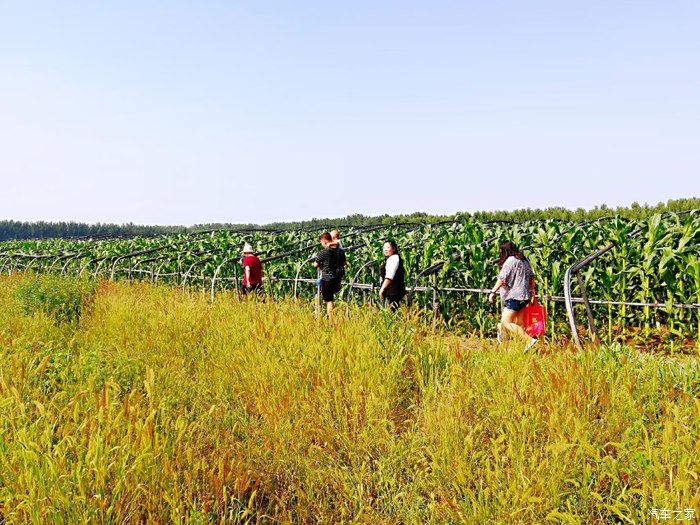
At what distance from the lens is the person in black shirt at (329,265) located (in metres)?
10.9

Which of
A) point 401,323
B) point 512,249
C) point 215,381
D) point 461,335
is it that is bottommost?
point 461,335

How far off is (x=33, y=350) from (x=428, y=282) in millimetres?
8192

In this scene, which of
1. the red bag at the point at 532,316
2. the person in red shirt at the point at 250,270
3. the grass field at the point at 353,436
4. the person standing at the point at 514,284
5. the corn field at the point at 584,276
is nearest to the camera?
the grass field at the point at 353,436

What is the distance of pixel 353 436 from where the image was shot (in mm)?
3887

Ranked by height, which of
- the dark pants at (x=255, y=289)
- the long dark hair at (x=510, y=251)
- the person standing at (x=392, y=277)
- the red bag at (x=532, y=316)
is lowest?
the red bag at (x=532, y=316)

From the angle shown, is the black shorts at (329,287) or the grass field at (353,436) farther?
the black shorts at (329,287)

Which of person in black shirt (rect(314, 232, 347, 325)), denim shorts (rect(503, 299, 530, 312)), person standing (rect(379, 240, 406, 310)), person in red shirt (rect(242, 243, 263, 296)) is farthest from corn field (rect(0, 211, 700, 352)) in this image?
denim shorts (rect(503, 299, 530, 312))

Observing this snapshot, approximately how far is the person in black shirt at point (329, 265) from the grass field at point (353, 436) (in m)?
5.06

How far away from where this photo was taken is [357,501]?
3.37 metres

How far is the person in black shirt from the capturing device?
1088cm

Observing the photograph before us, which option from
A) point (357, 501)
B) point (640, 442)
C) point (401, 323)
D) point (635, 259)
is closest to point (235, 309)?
point (401, 323)

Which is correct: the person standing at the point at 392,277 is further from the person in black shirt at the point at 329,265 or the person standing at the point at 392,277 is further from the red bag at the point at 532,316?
the red bag at the point at 532,316

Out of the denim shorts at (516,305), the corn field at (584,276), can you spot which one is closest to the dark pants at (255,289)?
the corn field at (584,276)

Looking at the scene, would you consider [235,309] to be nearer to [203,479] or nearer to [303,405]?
[303,405]
